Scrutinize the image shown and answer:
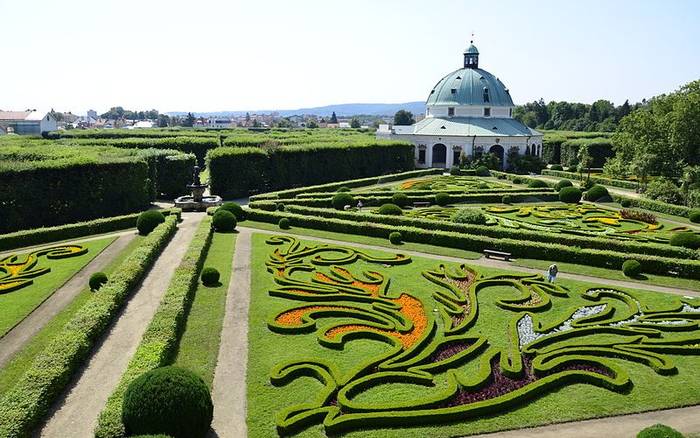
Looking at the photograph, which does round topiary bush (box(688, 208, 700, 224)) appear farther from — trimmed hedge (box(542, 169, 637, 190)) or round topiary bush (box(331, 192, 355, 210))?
round topiary bush (box(331, 192, 355, 210))

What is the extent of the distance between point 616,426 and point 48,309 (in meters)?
20.6

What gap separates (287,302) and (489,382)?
31.7ft

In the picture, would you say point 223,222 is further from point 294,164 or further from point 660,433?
point 660,433

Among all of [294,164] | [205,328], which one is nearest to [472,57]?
[294,164]

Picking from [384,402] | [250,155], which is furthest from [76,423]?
[250,155]

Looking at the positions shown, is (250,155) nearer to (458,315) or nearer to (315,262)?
(315,262)

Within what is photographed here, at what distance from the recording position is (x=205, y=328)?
771 inches

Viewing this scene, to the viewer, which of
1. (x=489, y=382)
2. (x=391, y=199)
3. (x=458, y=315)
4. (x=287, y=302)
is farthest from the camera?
(x=391, y=199)

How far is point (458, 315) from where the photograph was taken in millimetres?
20938

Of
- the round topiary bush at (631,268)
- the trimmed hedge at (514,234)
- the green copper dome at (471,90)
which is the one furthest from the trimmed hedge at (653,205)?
the green copper dome at (471,90)

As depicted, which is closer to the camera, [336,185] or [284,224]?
[284,224]

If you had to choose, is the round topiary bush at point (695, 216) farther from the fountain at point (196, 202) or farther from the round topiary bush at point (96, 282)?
the round topiary bush at point (96, 282)

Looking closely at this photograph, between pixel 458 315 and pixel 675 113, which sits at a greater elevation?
pixel 675 113

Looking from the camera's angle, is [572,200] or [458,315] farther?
[572,200]
